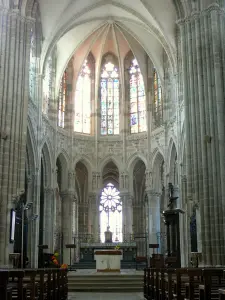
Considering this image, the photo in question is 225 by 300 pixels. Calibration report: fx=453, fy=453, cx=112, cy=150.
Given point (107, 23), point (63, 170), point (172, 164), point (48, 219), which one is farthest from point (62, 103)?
point (172, 164)

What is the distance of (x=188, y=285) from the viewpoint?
7.82m

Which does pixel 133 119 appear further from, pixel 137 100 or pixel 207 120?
pixel 207 120

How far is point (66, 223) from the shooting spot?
111 feet

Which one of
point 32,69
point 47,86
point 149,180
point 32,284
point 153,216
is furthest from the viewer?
point 149,180

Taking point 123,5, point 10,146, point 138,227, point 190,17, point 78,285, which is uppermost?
point 123,5

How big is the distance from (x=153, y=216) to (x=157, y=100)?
904 centimetres

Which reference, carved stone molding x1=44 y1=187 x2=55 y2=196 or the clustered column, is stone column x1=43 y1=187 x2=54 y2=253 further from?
the clustered column

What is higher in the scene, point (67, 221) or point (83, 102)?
point (83, 102)

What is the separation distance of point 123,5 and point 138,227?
1875 cm

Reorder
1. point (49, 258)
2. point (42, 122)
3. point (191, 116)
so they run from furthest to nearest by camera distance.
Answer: point (42, 122)
point (49, 258)
point (191, 116)

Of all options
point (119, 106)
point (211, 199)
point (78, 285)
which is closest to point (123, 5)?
point (119, 106)

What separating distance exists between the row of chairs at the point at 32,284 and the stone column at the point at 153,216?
19.9 metres

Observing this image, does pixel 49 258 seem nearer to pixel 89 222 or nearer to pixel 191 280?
pixel 89 222

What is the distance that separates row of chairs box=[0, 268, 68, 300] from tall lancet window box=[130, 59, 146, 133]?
2330 centimetres
